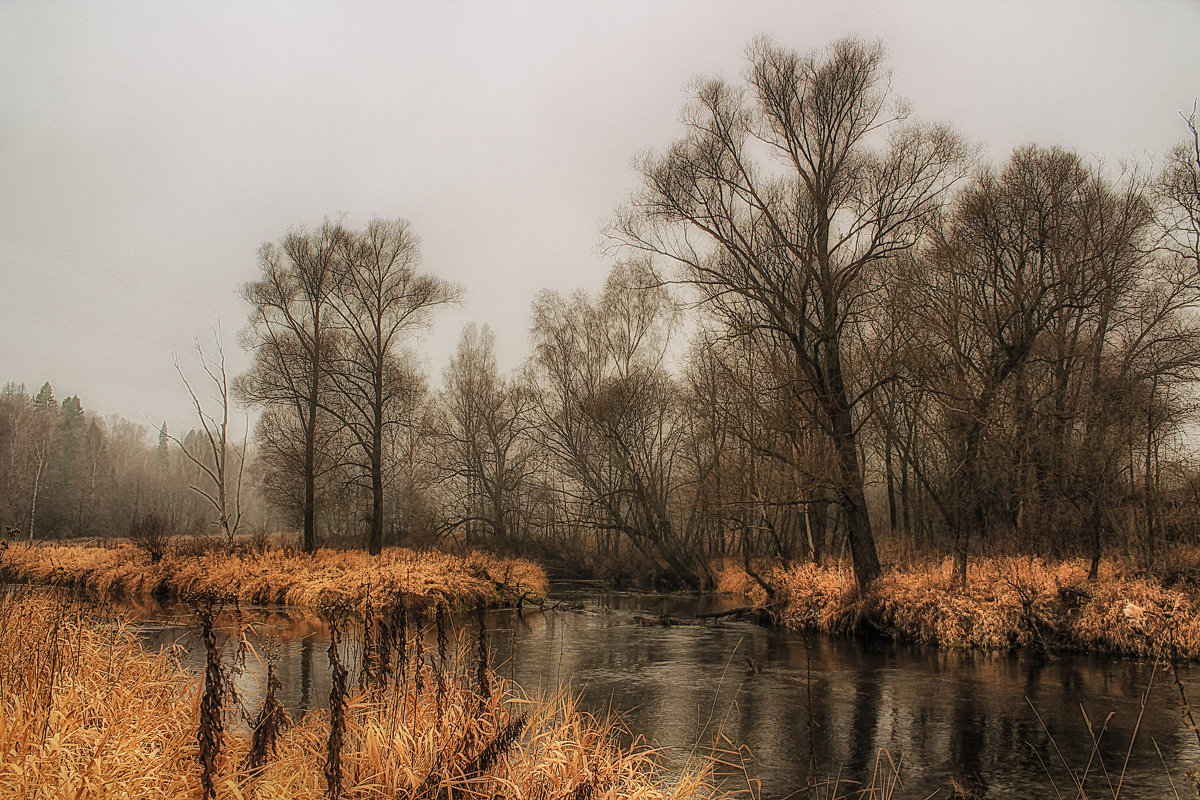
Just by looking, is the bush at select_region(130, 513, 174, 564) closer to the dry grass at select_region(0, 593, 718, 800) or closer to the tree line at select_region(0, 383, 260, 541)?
the tree line at select_region(0, 383, 260, 541)

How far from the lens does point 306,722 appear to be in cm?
612

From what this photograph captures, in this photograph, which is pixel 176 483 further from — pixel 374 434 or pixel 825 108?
pixel 825 108

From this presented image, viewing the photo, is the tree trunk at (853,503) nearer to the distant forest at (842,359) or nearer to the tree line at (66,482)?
the distant forest at (842,359)

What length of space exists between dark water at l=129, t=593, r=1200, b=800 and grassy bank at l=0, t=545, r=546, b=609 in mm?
2648

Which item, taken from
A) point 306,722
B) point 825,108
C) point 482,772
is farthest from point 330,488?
point 482,772

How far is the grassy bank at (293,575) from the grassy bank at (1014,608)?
879 cm

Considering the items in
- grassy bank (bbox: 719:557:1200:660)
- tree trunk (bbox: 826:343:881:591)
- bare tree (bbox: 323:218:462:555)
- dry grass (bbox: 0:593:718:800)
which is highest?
bare tree (bbox: 323:218:462:555)

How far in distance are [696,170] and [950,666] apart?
13.4 metres

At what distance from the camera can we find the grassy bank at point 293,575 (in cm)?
1967

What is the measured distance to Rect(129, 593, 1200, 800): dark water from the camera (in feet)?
25.5

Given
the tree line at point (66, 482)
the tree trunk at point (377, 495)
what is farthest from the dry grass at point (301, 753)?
the tree line at point (66, 482)

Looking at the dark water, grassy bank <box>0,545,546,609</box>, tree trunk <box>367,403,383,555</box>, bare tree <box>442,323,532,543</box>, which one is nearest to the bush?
grassy bank <box>0,545,546,609</box>

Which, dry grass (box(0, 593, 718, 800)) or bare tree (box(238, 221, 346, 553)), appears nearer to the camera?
dry grass (box(0, 593, 718, 800))

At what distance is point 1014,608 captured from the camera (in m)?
15.5
